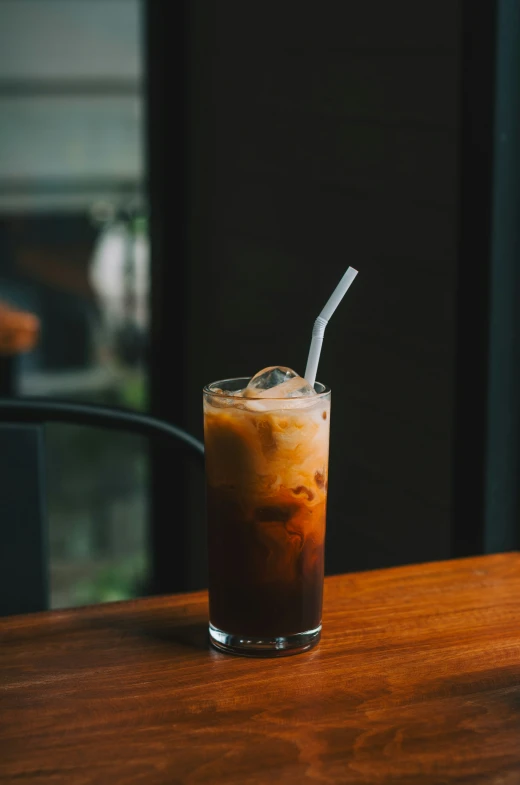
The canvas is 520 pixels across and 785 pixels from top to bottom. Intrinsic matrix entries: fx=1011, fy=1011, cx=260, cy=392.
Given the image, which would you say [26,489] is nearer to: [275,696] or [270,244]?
[275,696]

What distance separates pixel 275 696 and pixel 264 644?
0.10 meters

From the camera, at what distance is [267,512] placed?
86cm

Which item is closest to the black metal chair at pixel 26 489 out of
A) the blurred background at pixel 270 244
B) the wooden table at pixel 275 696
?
the wooden table at pixel 275 696

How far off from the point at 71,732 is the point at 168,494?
2.46m

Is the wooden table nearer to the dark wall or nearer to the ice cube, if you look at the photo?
the ice cube

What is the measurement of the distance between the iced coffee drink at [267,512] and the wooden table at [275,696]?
0.11ft

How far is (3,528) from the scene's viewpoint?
1256 millimetres

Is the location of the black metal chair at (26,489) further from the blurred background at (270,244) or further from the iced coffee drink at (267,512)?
the blurred background at (270,244)

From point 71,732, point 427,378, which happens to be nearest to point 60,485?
point 427,378

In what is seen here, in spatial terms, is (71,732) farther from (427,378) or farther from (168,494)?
(168,494)

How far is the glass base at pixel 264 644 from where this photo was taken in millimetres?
844

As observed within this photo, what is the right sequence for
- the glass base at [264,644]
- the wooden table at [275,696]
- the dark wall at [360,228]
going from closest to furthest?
the wooden table at [275,696]
the glass base at [264,644]
the dark wall at [360,228]

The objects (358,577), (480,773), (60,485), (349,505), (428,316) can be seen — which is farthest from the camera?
(60,485)

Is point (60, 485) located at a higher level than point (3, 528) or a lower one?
lower
